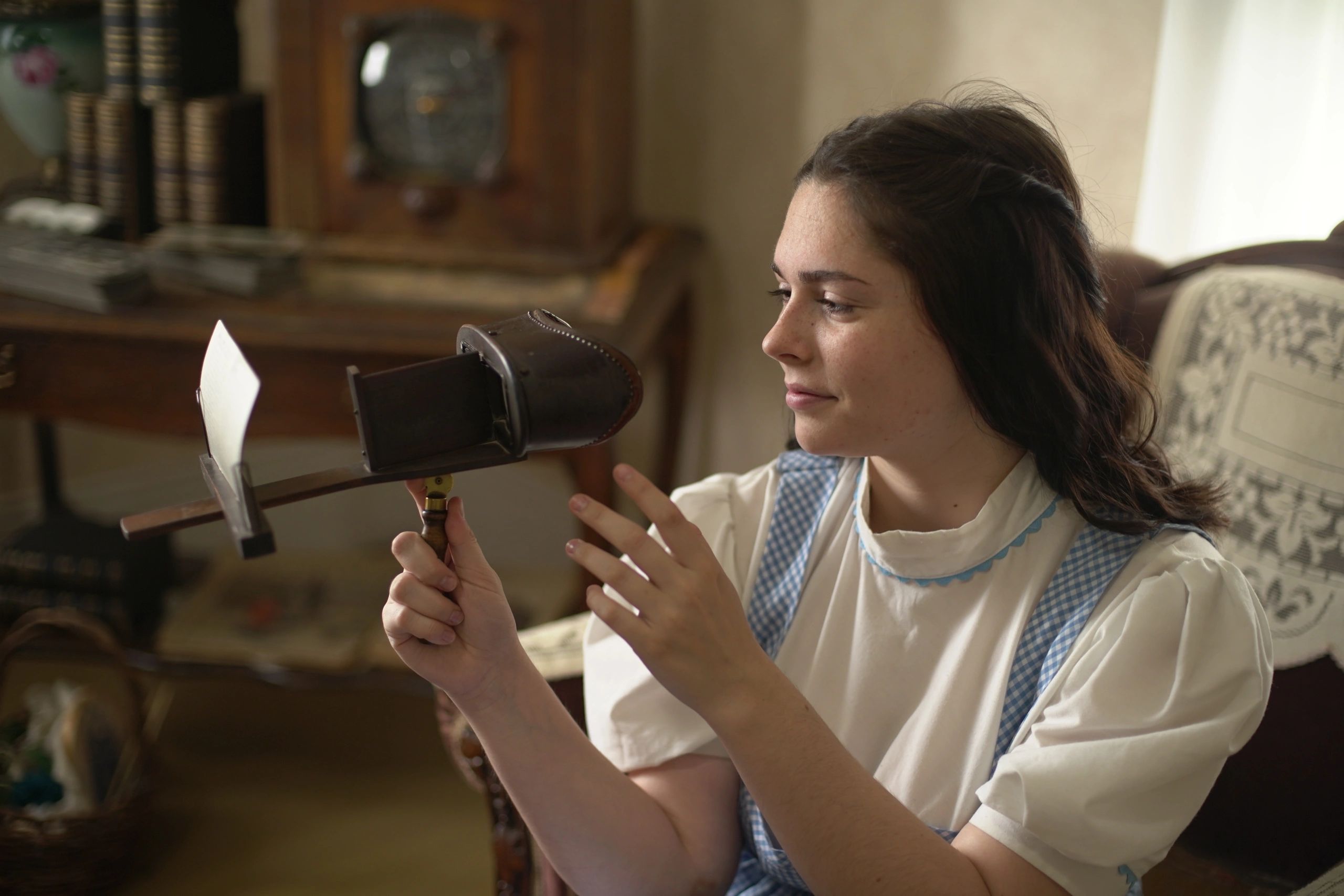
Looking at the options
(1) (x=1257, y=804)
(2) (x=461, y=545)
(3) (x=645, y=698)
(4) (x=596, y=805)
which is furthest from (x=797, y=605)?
(1) (x=1257, y=804)

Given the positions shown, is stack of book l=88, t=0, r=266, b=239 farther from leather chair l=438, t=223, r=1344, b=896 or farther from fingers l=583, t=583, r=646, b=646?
fingers l=583, t=583, r=646, b=646

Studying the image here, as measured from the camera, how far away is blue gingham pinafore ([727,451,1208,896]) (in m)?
1.01

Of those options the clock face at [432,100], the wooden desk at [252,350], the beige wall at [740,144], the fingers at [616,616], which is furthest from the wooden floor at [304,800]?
the fingers at [616,616]

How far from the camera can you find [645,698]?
112 centimetres

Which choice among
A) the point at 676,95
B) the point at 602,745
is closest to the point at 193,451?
the point at 676,95

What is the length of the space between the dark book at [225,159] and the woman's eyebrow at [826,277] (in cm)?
137

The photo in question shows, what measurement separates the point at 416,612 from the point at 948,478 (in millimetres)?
482

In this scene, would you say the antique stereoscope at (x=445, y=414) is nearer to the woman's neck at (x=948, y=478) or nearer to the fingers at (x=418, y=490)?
the fingers at (x=418, y=490)

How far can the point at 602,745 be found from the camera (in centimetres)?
114

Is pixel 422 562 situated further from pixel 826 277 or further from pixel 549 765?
pixel 826 277

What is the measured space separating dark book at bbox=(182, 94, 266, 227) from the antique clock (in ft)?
0.30

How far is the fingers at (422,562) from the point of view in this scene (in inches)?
33.0

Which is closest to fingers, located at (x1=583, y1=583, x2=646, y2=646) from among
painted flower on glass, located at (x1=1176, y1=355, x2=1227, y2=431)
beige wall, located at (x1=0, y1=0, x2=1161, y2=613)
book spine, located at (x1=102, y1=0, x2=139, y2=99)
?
painted flower on glass, located at (x1=1176, y1=355, x2=1227, y2=431)

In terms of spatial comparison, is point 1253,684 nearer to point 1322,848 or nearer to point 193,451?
point 1322,848
